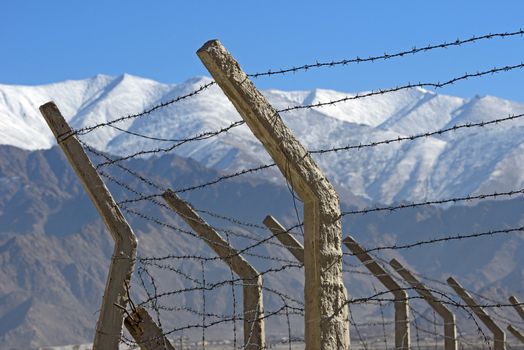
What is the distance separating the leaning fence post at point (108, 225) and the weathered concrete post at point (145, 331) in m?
0.17

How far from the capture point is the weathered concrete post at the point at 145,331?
7.24 meters

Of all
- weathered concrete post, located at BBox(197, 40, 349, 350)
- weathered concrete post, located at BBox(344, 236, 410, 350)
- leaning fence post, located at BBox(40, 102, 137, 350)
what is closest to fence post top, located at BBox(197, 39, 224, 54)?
weathered concrete post, located at BBox(197, 40, 349, 350)

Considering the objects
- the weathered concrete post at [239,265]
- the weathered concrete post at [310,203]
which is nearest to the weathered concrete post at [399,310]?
the weathered concrete post at [239,265]

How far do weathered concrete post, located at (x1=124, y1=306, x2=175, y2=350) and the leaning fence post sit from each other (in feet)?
0.57

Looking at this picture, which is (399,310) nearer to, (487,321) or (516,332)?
(487,321)

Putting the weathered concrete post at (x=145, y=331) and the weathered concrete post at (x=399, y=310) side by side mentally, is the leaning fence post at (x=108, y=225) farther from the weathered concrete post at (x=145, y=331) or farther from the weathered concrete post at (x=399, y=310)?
the weathered concrete post at (x=399, y=310)

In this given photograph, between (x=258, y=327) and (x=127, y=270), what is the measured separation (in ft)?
6.48

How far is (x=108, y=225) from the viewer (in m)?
7.36

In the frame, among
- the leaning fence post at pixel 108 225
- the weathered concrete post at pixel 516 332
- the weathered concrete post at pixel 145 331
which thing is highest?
the weathered concrete post at pixel 516 332

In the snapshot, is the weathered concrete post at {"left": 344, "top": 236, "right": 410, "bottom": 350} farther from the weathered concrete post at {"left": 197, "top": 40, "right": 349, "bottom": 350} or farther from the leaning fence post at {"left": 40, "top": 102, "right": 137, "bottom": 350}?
the weathered concrete post at {"left": 197, "top": 40, "right": 349, "bottom": 350}

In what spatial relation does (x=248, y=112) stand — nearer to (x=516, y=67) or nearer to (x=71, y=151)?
(x=516, y=67)

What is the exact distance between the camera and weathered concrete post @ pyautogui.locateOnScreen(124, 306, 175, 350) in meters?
7.24

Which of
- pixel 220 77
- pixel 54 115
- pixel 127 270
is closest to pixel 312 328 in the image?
pixel 220 77

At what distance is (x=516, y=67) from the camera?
5121 millimetres
